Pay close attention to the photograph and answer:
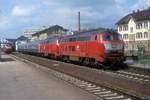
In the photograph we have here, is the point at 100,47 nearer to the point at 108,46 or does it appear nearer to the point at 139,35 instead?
the point at 108,46

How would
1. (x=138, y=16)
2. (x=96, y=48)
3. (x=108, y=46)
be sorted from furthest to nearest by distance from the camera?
1. (x=138, y=16)
2. (x=96, y=48)
3. (x=108, y=46)

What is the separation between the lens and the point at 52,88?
56.6 ft

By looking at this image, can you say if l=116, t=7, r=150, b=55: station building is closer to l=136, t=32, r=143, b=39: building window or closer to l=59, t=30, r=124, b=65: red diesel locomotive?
l=136, t=32, r=143, b=39: building window

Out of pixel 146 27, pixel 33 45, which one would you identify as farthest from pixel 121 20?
pixel 33 45

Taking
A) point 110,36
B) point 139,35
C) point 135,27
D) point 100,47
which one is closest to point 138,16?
point 135,27

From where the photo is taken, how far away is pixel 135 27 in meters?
111

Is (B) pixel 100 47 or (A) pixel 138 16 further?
(A) pixel 138 16

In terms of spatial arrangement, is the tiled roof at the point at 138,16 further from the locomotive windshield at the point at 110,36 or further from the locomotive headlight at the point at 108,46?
the locomotive headlight at the point at 108,46

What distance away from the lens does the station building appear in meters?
103

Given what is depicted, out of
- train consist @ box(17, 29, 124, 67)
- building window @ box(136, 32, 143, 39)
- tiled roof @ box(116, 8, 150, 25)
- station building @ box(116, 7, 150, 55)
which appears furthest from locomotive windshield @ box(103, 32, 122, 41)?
building window @ box(136, 32, 143, 39)

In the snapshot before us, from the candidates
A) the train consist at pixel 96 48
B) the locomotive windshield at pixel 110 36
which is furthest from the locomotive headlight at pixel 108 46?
the locomotive windshield at pixel 110 36

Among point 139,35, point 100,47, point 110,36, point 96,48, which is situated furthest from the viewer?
point 139,35

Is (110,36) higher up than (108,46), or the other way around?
(110,36)

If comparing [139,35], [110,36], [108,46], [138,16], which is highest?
[138,16]
